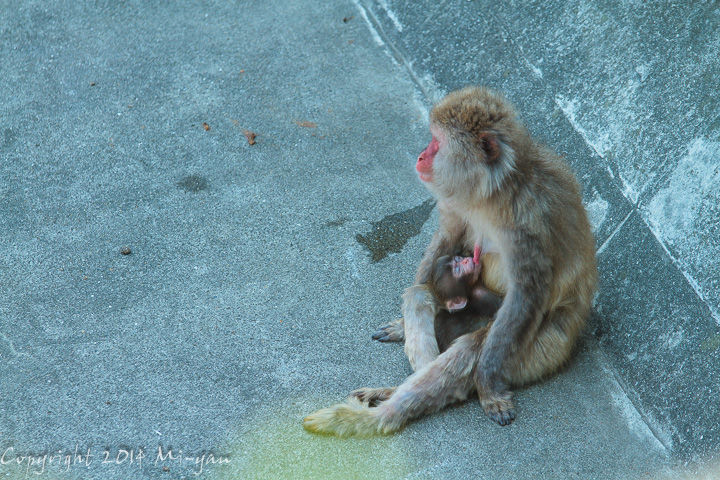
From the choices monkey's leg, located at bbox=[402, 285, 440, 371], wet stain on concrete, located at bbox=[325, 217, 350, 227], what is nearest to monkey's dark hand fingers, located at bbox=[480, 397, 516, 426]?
monkey's leg, located at bbox=[402, 285, 440, 371]

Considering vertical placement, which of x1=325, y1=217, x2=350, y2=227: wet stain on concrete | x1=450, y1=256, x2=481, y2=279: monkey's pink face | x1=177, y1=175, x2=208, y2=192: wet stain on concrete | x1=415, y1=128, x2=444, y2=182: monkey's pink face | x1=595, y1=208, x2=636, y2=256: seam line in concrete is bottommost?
x1=177, y1=175, x2=208, y2=192: wet stain on concrete

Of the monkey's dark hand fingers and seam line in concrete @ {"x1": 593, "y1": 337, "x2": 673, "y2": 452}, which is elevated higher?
seam line in concrete @ {"x1": 593, "y1": 337, "x2": 673, "y2": 452}

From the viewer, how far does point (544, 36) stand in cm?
504

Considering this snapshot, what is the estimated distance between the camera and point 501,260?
3.63 meters

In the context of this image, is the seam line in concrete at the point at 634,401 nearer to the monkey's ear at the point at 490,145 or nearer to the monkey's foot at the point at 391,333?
the monkey's foot at the point at 391,333

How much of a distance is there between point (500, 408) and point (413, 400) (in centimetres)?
44

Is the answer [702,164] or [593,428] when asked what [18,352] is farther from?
[702,164]

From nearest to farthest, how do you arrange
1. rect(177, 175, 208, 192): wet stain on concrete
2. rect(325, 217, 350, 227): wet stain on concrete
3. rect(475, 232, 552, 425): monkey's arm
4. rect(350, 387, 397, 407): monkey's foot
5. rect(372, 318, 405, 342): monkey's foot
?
rect(475, 232, 552, 425): monkey's arm
rect(350, 387, 397, 407): monkey's foot
rect(372, 318, 405, 342): monkey's foot
rect(325, 217, 350, 227): wet stain on concrete
rect(177, 175, 208, 192): wet stain on concrete

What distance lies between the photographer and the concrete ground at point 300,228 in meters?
3.46

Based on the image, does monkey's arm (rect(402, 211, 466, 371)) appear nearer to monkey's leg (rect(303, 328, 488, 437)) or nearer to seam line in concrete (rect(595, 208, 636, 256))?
monkey's leg (rect(303, 328, 488, 437))

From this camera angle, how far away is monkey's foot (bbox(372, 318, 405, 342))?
400cm

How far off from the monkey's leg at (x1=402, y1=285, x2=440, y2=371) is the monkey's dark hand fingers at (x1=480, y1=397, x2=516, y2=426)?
1.19 feet

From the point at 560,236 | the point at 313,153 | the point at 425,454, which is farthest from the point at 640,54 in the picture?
the point at 425,454

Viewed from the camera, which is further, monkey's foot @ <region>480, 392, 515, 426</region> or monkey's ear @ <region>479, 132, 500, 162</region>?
monkey's foot @ <region>480, 392, 515, 426</region>
